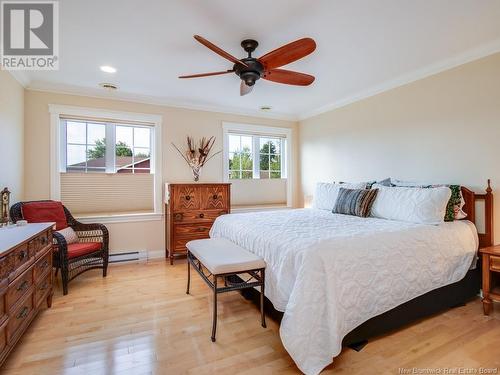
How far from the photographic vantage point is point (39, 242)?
2.20 m

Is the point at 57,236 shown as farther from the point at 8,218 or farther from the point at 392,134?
the point at 392,134

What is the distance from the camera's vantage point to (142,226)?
13.2ft

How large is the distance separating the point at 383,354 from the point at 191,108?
390 cm

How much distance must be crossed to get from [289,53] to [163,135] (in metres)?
2.67

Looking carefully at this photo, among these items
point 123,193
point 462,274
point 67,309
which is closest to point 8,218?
point 67,309

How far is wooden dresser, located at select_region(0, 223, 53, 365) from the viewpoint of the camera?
1.57 metres

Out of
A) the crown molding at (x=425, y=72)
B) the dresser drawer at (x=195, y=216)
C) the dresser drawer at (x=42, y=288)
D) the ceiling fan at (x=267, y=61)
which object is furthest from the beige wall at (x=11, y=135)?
the crown molding at (x=425, y=72)

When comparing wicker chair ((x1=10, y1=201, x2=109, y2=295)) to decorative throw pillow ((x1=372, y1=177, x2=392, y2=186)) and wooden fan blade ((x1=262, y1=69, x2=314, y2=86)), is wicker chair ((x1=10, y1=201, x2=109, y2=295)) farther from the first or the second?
decorative throw pillow ((x1=372, y1=177, x2=392, y2=186))

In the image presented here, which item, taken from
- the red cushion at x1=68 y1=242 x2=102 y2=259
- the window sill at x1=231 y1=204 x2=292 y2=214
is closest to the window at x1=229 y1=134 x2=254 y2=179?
the window sill at x1=231 y1=204 x2=292 y2=214

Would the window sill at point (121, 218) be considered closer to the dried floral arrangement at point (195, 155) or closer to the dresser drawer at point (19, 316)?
the dried floral arrangement at point (195, 155)

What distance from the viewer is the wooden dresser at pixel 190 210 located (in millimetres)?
3834

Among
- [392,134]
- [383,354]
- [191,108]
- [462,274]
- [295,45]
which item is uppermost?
[191,108]

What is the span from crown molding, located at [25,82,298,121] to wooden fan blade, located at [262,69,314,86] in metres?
2.13

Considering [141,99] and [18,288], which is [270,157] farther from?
[18,288]
